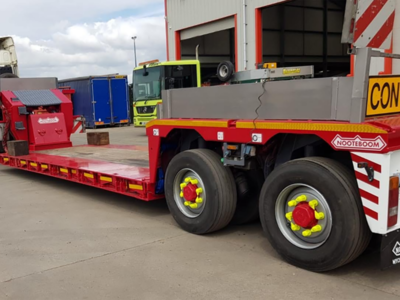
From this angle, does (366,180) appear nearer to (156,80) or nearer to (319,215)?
(319,215)

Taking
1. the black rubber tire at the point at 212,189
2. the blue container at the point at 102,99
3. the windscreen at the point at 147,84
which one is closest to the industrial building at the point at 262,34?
the windscreen at the point at 147,84

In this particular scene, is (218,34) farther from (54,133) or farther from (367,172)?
(367,172)

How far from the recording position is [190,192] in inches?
184

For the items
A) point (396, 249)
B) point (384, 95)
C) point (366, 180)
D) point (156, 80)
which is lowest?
point (396, 249)

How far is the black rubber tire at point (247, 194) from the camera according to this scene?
4688 millimetres

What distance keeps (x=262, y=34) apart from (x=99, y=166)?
17.3m

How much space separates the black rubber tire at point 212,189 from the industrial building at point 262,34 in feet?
33.5

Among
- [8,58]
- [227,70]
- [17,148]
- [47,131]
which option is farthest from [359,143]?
[8,58]

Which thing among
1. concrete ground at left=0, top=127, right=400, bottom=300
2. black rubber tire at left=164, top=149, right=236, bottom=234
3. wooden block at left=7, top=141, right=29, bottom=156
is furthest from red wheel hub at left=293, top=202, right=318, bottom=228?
wooden block at left=7, top=141, right=29, bottom=156

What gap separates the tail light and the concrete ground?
555 mm

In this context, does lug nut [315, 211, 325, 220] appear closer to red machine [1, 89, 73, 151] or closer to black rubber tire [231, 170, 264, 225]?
black rubber tire [231, 170, 264, 225]

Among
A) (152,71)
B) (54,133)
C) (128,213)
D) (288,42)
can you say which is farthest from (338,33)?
(128,213)

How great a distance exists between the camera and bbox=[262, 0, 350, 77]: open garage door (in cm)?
2302

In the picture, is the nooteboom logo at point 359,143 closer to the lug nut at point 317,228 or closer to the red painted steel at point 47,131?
the lug nut at point 317,228
